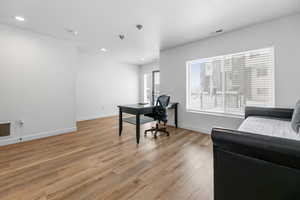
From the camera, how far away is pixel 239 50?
3025 millimetres

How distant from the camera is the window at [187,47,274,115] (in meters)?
2.81

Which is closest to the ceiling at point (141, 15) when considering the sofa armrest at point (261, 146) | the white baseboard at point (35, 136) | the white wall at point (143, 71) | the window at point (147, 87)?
the sofa armrest at point (261, 146)

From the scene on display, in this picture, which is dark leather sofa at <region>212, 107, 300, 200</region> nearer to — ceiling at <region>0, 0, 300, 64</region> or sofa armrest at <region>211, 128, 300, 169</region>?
sofa armrest at <region>211, 128, 300, 169</region>

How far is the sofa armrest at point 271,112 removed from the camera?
234cm

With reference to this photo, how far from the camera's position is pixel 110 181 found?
171cm

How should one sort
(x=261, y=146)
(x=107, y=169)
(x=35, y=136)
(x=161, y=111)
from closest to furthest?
(x=261, y=146) → (x=107, y=169) → (x=35, y=136) → (x=161, y=111)

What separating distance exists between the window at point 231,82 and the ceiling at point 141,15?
728mm

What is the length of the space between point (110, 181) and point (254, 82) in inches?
133

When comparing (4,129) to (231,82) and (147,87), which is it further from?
(147,87)

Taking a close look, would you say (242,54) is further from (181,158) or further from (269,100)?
(181,158)

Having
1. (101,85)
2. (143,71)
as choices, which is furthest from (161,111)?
(143,71)

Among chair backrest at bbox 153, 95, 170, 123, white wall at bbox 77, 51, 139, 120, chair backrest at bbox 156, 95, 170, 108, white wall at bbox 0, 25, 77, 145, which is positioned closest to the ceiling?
white wall at bbox 0, 25, 77, 145

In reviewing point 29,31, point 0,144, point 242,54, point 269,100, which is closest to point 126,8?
point 29,31

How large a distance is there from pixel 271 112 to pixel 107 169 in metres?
3.04
